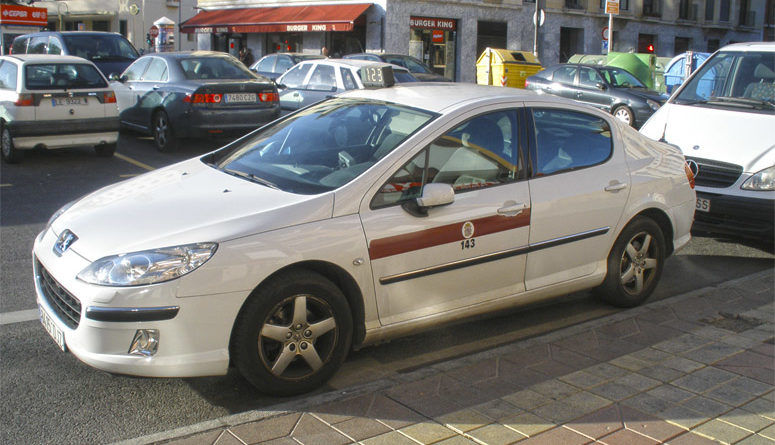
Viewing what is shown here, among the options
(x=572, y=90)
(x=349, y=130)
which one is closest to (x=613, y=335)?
(x=349, y=130)

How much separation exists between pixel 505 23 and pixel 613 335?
33.4m

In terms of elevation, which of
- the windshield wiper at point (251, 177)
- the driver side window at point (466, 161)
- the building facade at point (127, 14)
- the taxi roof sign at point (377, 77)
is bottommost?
the windshield wiper at point (251, 177)

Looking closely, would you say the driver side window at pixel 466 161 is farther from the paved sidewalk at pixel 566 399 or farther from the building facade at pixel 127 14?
the building facade at pixel 127 14

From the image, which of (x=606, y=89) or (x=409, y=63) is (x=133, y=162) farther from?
(x=606, y=89)

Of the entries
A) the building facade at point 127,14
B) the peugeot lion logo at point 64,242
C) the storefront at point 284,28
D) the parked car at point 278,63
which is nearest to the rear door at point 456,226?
the peugeot lion logo at point 64,242

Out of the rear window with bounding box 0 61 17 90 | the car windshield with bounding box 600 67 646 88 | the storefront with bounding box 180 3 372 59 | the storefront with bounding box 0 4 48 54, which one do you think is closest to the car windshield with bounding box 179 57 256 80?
the rear window with bounding box 0 61 17 90

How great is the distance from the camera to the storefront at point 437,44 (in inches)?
1367

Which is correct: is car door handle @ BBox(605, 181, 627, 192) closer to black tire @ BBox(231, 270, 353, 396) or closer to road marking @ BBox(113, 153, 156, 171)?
black tire @ BBox(231, 270, 353, 396)

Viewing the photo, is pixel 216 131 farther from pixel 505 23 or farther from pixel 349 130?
pixel 505 23

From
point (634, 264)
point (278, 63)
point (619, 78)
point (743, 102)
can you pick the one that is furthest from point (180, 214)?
point (619, 78)

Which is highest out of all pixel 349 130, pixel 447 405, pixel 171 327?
pixel 349 130

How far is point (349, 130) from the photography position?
5.09 m

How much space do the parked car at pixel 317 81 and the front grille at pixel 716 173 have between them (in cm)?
784

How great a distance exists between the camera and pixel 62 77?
1196 centimetres
